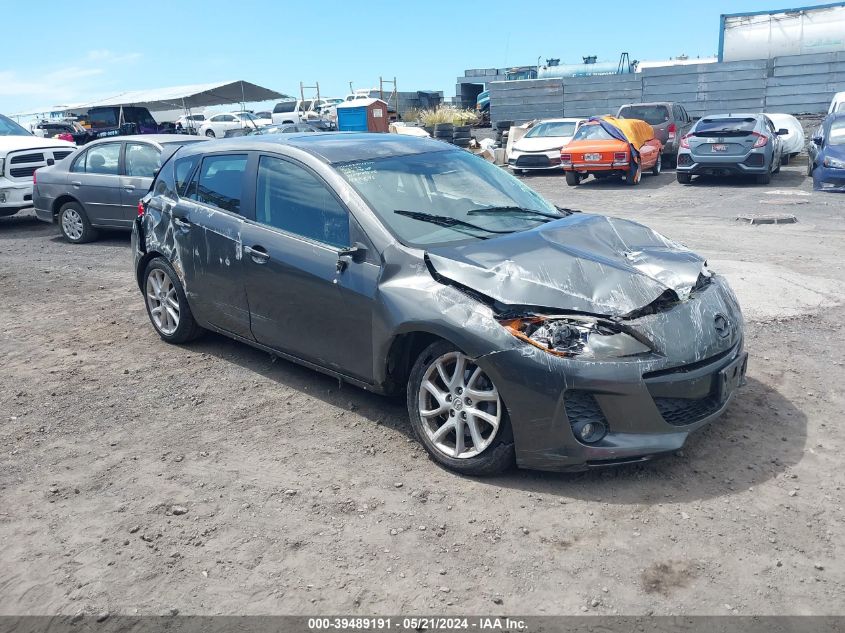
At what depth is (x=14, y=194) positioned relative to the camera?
1288 cm

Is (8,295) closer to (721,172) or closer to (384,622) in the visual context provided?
(384,622)

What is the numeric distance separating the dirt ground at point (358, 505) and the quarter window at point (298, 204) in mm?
1132

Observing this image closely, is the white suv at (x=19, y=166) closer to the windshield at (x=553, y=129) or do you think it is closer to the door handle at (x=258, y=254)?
the door handle at (x=258, y=254)

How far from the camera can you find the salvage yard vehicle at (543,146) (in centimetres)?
1942

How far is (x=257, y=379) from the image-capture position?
210 inches

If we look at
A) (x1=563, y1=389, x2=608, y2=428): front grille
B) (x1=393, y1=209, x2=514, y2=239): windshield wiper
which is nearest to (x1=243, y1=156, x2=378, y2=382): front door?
(x1=393, y1=209, x2=514, y2=239): windshield wiper

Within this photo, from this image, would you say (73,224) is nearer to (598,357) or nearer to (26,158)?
(26,158)

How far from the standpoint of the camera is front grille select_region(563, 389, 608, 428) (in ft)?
11.5

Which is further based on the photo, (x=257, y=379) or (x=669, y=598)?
(x=257, y=379)

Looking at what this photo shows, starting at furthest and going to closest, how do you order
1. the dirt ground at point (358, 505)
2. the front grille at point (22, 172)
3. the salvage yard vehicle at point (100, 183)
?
the front grille at point (22, 172) < the salvage yard vehicle at point (100, 183) < the dirt ground at point (358, 505)

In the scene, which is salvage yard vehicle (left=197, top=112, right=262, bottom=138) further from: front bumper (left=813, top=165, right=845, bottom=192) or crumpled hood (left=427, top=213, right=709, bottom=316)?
crumpled hood (left=427, top=213, right=709, bottom=316)

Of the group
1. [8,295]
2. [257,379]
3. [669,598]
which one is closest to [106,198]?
[8,295]

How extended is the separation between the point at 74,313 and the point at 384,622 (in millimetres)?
5784

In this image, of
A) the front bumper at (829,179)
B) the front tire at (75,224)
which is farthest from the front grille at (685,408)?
the front bumper at (829,179)
